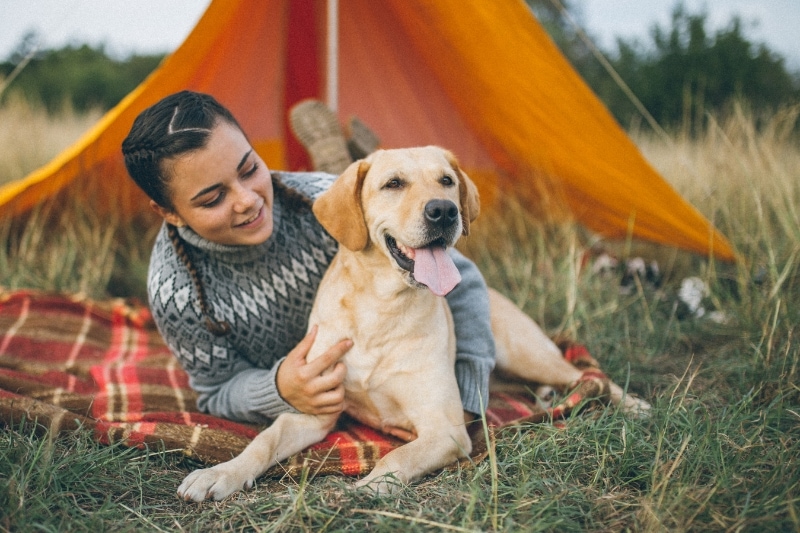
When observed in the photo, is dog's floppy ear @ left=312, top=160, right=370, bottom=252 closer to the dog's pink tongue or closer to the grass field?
the dog's pink tongue

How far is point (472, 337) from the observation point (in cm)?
267

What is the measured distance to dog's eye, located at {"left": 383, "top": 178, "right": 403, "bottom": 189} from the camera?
7.36 feet

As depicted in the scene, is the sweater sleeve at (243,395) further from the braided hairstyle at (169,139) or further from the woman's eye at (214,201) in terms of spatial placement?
the woman's eye at (214,201)

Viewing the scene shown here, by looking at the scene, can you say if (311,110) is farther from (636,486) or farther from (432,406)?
(636,486)

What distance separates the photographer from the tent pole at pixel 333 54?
4.33 metres

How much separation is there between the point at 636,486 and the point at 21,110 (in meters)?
7.72

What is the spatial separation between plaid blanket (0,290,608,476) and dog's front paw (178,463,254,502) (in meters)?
0.16

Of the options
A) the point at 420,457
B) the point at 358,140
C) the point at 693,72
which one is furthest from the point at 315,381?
the point at 693,72

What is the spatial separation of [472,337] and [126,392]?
65.8 inches

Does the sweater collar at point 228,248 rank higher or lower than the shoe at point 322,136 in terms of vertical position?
lower

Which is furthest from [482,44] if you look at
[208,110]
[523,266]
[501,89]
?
[208,110]

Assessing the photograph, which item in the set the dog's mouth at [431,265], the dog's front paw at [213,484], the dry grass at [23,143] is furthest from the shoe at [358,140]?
the dry grass at [23,143]

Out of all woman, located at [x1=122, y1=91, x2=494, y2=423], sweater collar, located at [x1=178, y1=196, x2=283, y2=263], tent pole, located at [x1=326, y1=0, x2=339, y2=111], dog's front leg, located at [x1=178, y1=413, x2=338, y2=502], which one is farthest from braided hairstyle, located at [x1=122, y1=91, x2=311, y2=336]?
tent pole, located at [x1=326, y1=0, x2=339, y2=111]

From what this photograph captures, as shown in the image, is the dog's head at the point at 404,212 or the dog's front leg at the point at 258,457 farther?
the dog's head at the point at 404,212
